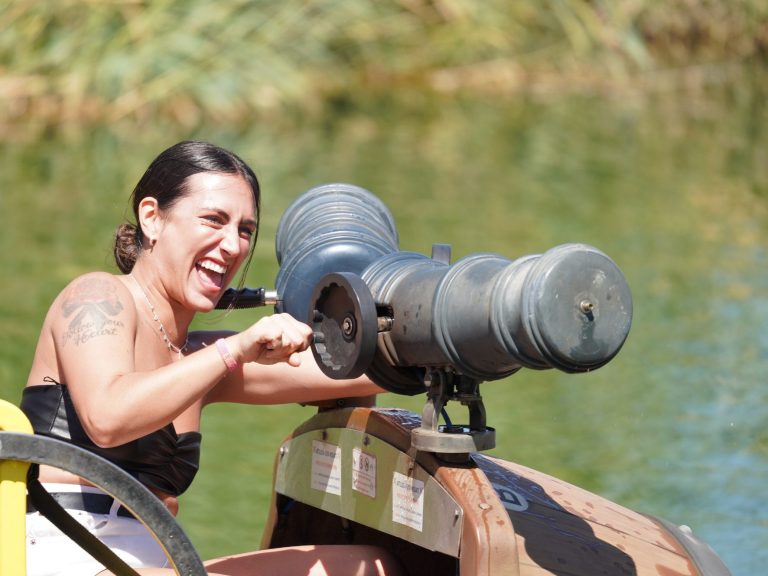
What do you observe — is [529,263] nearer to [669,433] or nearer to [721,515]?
[721,515]

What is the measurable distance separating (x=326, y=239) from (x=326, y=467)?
14.0 inches

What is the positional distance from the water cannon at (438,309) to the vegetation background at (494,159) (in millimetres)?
457

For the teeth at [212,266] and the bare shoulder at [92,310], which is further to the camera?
the teeth at [212,266]

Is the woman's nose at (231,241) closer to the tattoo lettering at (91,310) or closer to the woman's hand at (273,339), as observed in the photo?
the tattoo lettering at (91,310)

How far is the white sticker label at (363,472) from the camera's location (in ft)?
6.75

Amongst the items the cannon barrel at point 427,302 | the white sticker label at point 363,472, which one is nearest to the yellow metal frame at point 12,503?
the cannon barrel at point 427,302

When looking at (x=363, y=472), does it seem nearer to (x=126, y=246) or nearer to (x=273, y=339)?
(x=273, y=339)

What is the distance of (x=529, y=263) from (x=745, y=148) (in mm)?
9316

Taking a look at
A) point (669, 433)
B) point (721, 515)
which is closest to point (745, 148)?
point (669, 433)

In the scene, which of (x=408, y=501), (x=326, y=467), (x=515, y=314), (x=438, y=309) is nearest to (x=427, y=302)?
(x=438, y=309)

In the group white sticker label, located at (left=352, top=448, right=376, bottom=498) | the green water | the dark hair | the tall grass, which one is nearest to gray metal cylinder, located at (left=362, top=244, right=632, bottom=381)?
white sticker label, located at (left=352, top=448, right=376, bottom=498)

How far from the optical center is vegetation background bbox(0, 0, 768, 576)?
14.4 ft

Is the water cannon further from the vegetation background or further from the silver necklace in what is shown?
the vegetation background

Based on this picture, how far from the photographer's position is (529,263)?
5.49 feet
